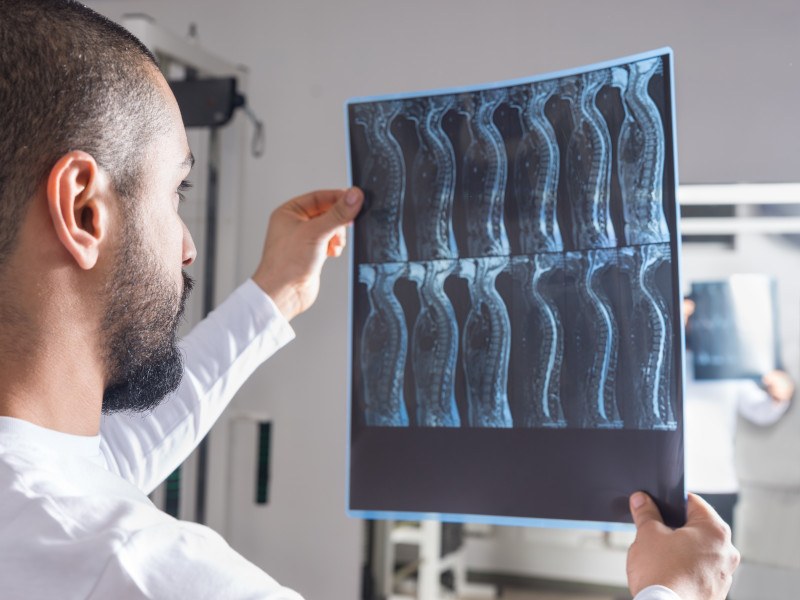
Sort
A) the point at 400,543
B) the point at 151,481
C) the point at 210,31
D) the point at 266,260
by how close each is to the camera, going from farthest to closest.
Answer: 1. the point at 210,31
2. the point at 400,543
3. the point at 266,260
4. the point at 151,481

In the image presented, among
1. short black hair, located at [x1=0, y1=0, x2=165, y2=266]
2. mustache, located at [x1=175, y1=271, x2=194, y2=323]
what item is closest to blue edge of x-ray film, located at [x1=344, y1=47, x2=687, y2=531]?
Result: mustache, located at [x1=175, y1=271, x2=194, y2=323]

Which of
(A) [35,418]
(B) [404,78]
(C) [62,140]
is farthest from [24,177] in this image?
(B) [404,78]

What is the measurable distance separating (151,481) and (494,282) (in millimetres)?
512

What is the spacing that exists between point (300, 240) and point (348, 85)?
0.75 metres

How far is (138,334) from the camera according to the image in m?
0.70

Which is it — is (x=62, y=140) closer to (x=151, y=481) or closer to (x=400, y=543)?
(x=151, y=481)

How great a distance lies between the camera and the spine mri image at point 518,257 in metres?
0.86

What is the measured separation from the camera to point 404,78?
1.67 metres

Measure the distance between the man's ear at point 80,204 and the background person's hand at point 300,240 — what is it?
0.45 m

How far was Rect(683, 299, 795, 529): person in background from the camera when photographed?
4.83 ft

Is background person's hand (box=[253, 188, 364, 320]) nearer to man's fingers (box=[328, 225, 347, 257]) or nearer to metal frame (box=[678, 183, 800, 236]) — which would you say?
man's fingers (box=[328, 225, 347, 257])

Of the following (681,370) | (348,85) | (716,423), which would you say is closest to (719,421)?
(716,423)

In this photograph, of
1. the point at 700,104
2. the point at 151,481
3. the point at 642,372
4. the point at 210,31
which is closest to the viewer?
the point at 642,372

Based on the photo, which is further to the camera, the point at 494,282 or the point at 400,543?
the point at 400,543
